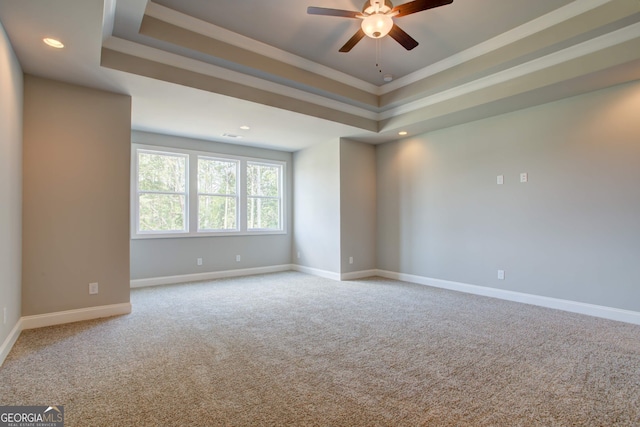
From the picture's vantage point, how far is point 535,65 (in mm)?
3617

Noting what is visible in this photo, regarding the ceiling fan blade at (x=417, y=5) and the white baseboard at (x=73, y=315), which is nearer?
the ceiling fan blade at (x=417, y=5)

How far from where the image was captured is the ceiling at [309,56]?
291 centimetres

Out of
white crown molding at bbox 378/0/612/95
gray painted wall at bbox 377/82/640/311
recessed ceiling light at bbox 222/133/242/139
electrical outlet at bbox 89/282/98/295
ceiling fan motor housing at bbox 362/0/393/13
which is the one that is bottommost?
electrical outlet at bbox 89/282/98/295

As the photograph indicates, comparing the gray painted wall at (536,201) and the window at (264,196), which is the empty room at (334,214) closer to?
the gray painted wall at (536,201)

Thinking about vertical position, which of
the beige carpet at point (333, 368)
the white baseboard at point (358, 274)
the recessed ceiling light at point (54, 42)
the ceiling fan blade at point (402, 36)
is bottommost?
the beige carpet at point (333, 368)

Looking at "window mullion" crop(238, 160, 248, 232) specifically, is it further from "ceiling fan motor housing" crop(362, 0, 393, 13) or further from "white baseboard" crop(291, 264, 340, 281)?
"ceiling fan motor housing" crop(362, 0, 393, 13)

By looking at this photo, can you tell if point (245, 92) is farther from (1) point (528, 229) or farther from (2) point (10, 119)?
(1) point (528, 229)

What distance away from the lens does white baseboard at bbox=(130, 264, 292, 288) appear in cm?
532

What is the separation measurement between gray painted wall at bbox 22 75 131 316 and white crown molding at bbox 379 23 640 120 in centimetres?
398

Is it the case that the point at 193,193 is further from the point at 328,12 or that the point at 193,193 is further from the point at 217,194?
the point at 328,12

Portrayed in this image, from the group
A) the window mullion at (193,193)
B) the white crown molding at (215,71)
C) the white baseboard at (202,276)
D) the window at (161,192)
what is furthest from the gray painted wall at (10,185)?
the window mullion at (193,193)

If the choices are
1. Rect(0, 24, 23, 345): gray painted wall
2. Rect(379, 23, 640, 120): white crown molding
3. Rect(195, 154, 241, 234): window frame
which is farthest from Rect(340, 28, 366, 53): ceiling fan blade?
Rect(195, 154, 241, 234): window frame

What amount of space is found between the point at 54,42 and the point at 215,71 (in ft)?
4.80

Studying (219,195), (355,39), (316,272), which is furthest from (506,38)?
(219,195)
